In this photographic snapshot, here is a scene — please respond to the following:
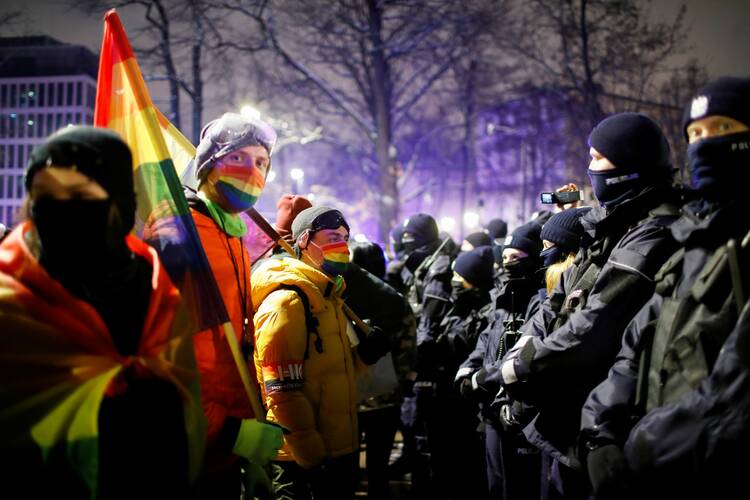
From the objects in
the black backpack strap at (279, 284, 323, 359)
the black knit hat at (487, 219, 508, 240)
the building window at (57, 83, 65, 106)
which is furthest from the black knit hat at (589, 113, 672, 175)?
the building window at (57, 83, 65, 106)

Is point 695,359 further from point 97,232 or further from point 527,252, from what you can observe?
point 527,252

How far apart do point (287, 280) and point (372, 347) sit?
989mm

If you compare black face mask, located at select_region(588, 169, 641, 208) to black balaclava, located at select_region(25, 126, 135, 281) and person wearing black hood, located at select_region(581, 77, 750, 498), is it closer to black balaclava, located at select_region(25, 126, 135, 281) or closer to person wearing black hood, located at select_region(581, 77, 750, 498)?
person wearing black hood, located at select_region(581, 77, 750, 498)

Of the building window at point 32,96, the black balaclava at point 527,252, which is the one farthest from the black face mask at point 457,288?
the building window at point 32,96

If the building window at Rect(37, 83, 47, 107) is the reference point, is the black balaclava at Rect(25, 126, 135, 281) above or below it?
below

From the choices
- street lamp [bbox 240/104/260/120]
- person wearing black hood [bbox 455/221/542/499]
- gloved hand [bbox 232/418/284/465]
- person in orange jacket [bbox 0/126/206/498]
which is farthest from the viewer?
Answer: person wearing black hood [bbox 455/221/542/499]

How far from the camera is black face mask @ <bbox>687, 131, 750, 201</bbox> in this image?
248 centimetres

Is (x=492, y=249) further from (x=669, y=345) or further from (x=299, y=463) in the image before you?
(x=669, y=345)

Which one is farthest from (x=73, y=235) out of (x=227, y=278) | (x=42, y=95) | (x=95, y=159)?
(x=42, y=95)

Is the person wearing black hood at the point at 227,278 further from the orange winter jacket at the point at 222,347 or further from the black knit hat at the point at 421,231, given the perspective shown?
the black knit hat at the point at 421,231

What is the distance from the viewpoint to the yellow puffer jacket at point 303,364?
3.65 metres

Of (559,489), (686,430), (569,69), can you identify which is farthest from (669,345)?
(569,69)

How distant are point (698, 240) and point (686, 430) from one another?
777mm

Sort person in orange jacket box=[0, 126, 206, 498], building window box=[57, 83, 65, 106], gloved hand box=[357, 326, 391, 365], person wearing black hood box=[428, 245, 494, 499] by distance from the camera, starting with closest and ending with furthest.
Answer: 1. person in orange jacket box=[0, 126, 206, 498]
2. gloved hand box=[357, 326, 391, 365]
3. person wearing black hood box=[428, 245, 494, 499]
4. building window box=[57, 83, 65, 106]
